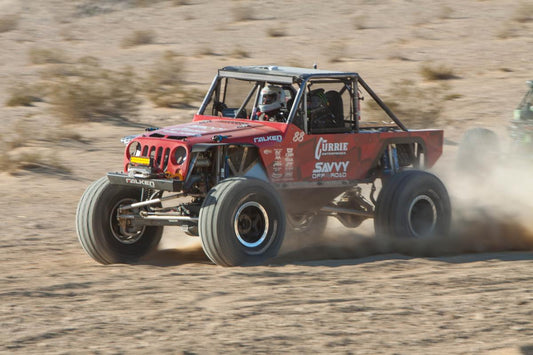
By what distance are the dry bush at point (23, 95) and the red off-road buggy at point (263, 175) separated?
10447mm

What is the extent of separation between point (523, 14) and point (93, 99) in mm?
14299

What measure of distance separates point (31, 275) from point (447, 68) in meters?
15.7

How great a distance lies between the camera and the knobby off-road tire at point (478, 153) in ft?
45.6

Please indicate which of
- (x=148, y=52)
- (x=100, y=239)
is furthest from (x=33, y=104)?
(x=100, y=239)

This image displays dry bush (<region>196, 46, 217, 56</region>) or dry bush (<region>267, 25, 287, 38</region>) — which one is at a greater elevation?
dry bush (<region>267, 25, 287, 38</region>)

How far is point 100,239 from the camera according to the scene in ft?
29.5

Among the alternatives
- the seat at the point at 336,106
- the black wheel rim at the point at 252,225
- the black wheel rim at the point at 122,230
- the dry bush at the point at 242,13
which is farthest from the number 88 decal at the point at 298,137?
the dry bush at the point at 242,13

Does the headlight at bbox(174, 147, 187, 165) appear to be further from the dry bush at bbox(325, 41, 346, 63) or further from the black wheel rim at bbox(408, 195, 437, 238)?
the dry bush at bbox(325, 41, 346, 63)

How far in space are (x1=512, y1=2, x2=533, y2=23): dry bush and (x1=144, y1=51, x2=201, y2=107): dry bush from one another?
33.4 feet

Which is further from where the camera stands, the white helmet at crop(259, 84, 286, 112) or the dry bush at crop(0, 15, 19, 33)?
the dry bush at crop(0, 15, 19, 33)

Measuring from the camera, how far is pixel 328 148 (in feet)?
31.2

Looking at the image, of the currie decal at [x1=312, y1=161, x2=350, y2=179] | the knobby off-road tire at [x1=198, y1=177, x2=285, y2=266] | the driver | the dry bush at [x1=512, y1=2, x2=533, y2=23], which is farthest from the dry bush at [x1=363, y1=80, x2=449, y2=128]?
the knobby off-road tire at [x1=198, y1=177, x2=285, y2=266]

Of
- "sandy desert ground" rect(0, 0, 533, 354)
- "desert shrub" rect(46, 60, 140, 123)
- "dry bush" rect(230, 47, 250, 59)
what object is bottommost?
"sandy desert ground" rect(0, 0, 533, 354)

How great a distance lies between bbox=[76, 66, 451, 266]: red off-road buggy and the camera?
8523mm
